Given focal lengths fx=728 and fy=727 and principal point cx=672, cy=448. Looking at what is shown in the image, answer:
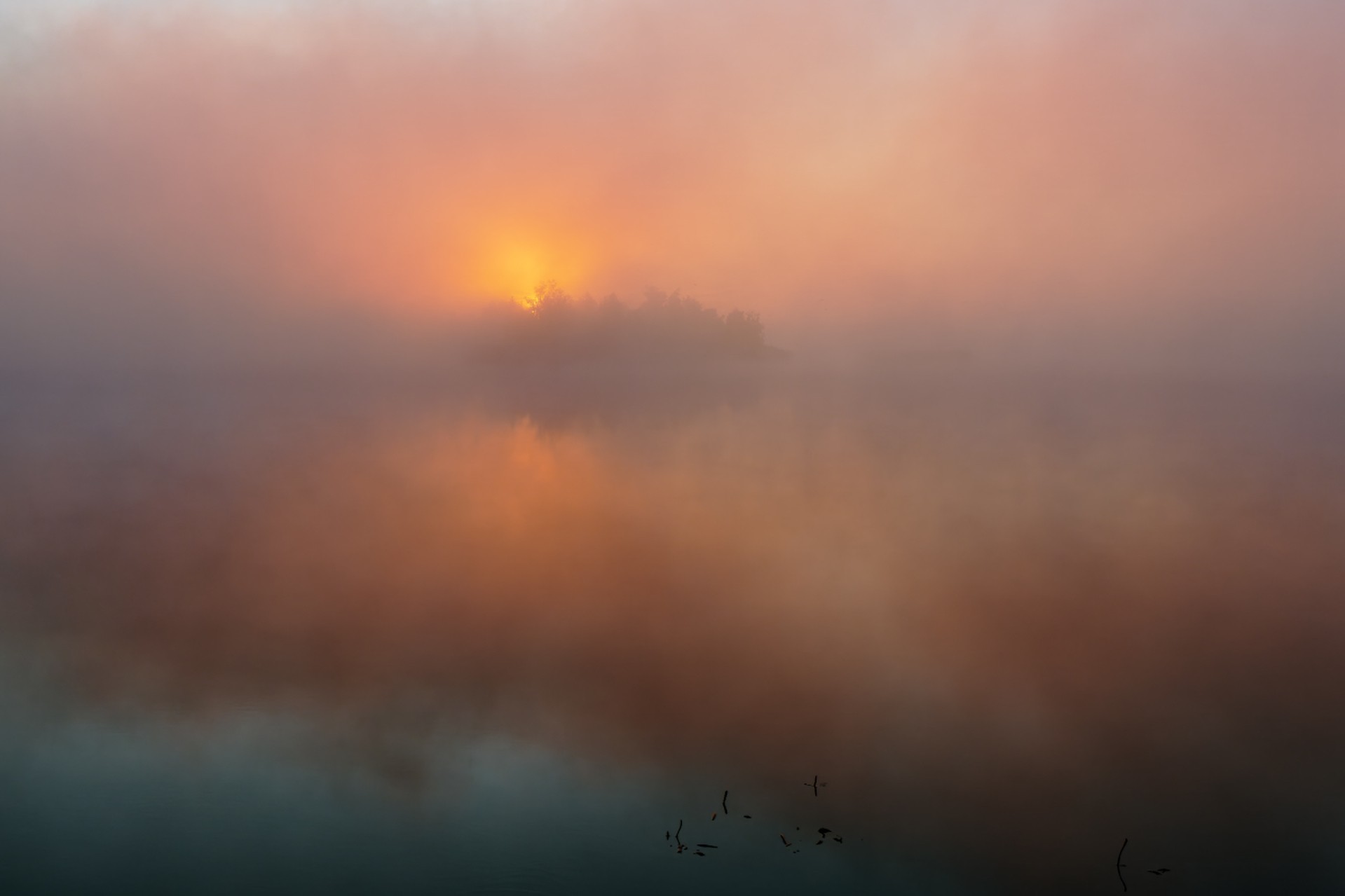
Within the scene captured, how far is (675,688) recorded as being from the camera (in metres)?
14.8

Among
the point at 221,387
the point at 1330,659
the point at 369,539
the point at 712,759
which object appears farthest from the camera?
the point at 221,387

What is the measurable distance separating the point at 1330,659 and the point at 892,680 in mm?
10209

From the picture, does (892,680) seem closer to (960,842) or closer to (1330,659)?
(960,842)

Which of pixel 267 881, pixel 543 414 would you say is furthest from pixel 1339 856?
pixel 543 414

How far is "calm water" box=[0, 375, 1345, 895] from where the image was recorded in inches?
389

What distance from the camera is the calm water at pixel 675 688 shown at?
989 centimetres

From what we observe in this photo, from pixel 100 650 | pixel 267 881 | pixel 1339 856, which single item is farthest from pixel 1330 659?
pixel 100 650

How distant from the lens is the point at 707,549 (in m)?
25.5

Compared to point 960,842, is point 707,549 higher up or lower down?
higher up

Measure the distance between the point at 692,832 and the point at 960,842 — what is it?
12.2 feet

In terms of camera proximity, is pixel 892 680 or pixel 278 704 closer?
pixel 278 704

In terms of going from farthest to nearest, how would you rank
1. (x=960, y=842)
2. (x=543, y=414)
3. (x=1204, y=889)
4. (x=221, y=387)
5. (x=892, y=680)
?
(x=221, y=387) → (x=543, y=414) → (x=892, y=680) → (x=960, y=842) → (x=1204, y=889)

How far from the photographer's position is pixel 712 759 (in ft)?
39.7

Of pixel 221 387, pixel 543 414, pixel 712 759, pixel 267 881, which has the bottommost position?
pixel 267 881
